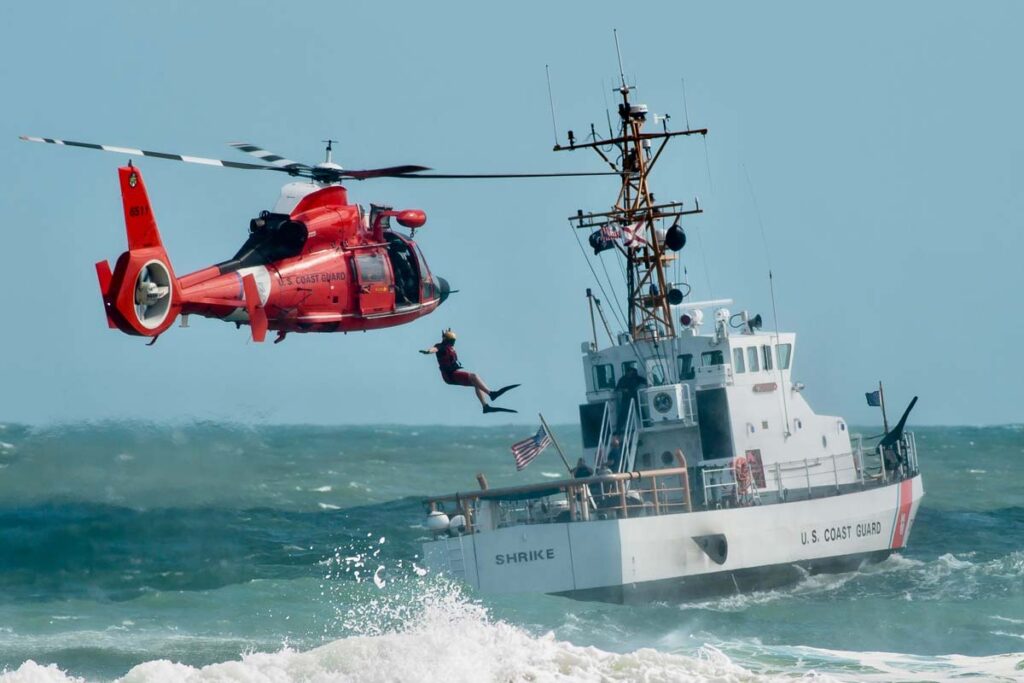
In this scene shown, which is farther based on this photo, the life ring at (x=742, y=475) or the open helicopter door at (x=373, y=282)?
the life ring at (x=742, y=475)

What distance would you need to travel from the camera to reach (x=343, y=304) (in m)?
21.0

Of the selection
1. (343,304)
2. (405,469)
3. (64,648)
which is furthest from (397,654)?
(405,469)

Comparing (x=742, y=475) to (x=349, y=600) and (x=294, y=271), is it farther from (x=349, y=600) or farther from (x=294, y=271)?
(x=294, y=271)

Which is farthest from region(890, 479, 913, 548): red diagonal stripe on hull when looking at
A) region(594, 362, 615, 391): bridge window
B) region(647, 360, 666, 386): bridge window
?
region(594, 362, 615, 391): bridge window

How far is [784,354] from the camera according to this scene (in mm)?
31344

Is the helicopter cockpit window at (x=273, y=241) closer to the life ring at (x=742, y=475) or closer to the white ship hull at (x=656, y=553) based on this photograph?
the white ship hull at (x=656, y=553)

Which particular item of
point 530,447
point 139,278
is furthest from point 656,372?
point 139,278

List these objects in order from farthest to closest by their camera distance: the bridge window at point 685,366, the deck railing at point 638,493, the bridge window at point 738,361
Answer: the bridge window at point 685,366, the bridge window at point 738,361, the deck railing at point 638,493

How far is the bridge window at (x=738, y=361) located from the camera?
A: 30297mm

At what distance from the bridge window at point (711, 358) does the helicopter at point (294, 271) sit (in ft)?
28.8

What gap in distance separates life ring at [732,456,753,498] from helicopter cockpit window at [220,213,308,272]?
11520mm

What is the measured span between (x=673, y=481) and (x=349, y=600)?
6596 millimetres

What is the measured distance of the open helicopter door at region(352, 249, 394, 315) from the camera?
835 inches

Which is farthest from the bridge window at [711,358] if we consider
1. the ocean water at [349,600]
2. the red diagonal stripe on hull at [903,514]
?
the red diagonal stripe on hull at [903,514]
